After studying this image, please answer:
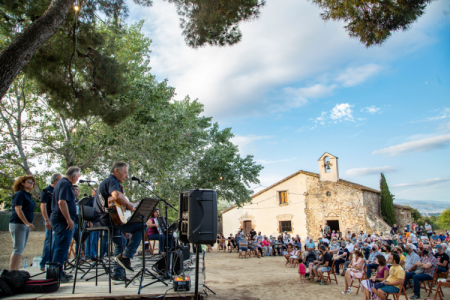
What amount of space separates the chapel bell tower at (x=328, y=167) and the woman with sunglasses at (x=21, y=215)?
22578 mm

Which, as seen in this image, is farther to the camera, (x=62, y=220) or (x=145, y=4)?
(x=145, y=4)

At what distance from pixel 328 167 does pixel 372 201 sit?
442 centimetres

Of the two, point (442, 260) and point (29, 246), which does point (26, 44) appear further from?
point (29, 246)

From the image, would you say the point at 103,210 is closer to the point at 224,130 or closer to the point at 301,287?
the point at 301,287

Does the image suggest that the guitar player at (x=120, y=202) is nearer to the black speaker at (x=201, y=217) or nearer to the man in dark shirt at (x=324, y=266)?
the black speaker at (x=201, y=217)

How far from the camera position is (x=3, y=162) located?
1074 cm

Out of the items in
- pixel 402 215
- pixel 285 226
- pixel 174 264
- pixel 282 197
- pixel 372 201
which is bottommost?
pixel 285 226

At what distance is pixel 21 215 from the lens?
383 centimetres

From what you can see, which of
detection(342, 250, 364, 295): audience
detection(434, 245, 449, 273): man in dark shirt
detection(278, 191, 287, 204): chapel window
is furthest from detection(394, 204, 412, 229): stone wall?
detection(342, 250, 364, 295): audience

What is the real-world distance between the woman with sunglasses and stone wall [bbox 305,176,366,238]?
72.8ft

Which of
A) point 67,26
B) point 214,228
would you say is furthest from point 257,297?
point 67,26

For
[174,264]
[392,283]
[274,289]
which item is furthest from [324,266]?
[174,264]

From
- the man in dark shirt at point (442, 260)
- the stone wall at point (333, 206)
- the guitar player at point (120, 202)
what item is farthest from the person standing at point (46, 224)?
the stone wall at point (333, 206)

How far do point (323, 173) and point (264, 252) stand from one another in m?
9.20
